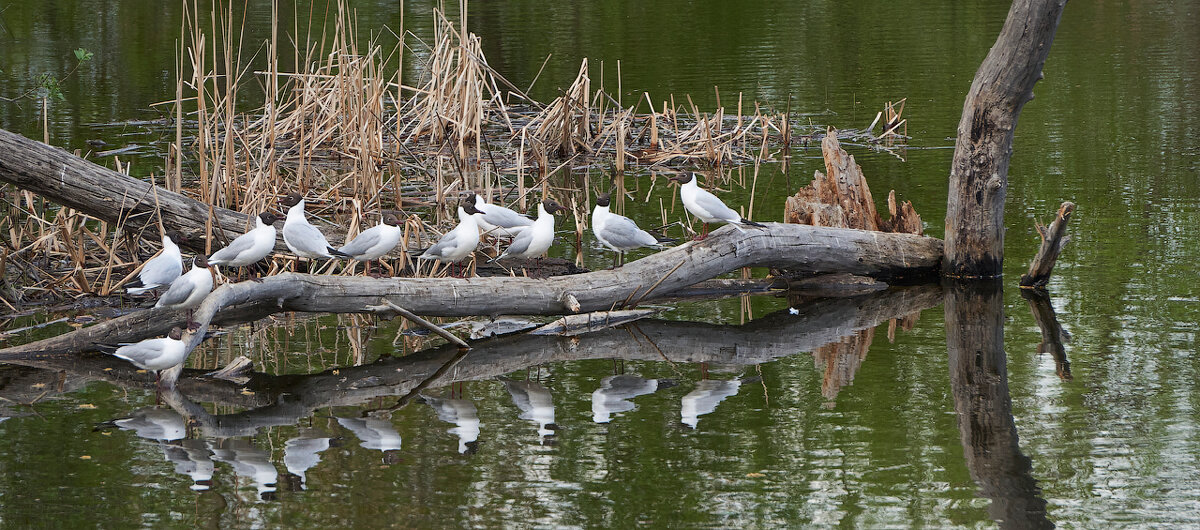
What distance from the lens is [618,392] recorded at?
28.3 ft

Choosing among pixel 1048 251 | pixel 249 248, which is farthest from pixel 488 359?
pixel 1048 251

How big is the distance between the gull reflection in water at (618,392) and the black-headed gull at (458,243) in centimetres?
189

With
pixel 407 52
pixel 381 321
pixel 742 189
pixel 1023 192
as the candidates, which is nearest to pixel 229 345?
pixel 381 321

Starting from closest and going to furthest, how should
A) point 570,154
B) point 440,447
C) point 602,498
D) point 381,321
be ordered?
1. point 602,498
2. point 440,447
3. point 381,321
4. point 570,154

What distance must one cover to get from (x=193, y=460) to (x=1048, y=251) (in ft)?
23.5

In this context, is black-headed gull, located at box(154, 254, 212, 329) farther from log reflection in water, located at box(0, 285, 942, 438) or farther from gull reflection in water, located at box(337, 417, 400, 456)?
gull reflection in water, located at box(337, 417, 400, 456)

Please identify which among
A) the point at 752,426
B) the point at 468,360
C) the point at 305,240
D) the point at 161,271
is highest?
the point at 305,240

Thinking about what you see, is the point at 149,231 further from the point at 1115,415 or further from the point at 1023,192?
the point at 1023,192

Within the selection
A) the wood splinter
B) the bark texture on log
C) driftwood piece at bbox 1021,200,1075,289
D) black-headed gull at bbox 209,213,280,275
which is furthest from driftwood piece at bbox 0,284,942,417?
the bark texture on log

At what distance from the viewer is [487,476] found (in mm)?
6992

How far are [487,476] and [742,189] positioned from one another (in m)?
10.0

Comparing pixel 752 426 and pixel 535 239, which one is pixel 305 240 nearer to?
pixel 535 239

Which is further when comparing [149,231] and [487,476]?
[149,231]

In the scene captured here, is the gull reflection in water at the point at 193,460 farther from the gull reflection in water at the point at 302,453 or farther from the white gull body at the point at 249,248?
the white gull body at the point at 249,248
